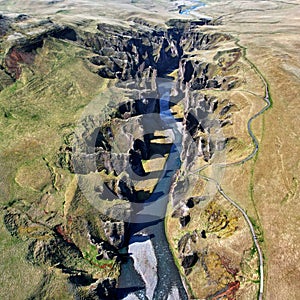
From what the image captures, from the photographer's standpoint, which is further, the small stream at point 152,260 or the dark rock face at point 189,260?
the dark rock face at point 189,260

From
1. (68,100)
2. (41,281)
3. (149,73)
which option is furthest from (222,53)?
(41,281)

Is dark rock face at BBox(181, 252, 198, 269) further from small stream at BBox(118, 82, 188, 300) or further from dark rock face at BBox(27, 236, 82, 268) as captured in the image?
dark rock face at BBox(27, 236, 82, 268)

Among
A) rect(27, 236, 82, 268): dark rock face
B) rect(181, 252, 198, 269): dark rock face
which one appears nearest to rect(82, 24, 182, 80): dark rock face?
rect(27, 236, 82, 268): dark rock face

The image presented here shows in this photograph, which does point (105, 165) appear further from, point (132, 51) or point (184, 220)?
point (132, 51)

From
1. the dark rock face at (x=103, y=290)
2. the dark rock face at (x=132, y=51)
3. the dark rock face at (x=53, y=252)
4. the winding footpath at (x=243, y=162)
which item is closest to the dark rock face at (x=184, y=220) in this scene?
the winding footpath at (x=243, y=162)

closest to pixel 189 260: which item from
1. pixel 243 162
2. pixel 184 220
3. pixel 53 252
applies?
pixel 184 220

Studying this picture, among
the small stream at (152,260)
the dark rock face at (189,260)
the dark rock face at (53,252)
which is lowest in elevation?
the small stream at (152,260)

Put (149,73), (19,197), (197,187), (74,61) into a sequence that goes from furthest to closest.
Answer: (149,73), (74,61), (197,187), (19,197)

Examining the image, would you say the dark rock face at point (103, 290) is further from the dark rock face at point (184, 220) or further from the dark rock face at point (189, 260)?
the dark rock face at point (184, 220)

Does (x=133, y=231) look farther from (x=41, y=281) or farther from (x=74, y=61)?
(x=74, y=61)
